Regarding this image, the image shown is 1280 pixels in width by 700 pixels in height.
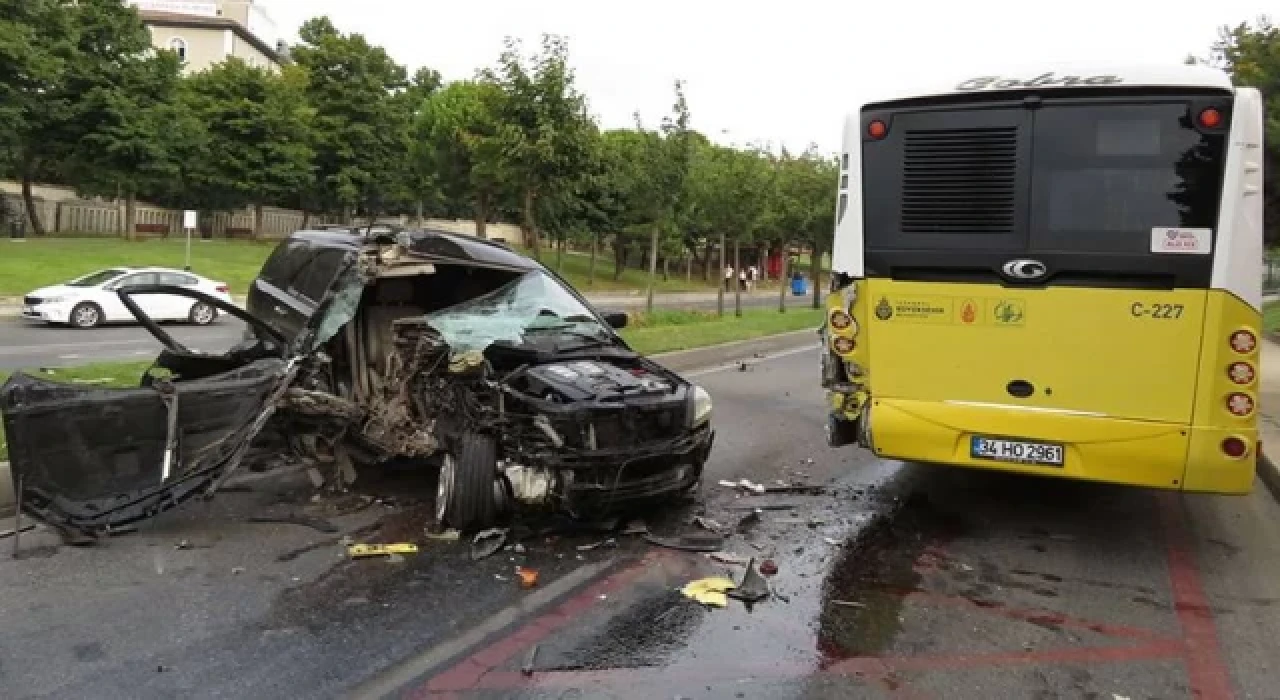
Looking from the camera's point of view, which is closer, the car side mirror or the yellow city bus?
the yellow city bus

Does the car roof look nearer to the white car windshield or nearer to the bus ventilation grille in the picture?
the bus ventilation grille

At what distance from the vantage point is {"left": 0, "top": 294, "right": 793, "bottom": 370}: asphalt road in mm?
14477

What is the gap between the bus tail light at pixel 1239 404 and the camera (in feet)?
17.7

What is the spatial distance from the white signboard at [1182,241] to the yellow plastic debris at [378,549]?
4.66 metres

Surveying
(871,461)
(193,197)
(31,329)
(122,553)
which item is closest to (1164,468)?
(871,461)

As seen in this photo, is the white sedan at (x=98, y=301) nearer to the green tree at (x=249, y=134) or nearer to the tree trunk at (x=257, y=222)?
the green tree at (x=249, y=134)

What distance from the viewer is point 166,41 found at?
72.6m

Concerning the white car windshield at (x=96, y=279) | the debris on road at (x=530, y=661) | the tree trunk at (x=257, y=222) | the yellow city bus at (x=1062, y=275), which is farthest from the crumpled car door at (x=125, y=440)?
the tree trunk at (x=257, y=222)

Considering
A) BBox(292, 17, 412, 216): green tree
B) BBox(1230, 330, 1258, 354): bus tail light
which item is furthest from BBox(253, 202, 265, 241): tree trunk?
BBox(1230, 330, 1258, 354): bus tail light

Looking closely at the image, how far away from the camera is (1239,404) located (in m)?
5.43

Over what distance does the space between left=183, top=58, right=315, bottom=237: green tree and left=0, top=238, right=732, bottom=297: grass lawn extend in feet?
10.0

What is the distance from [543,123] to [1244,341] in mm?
14588

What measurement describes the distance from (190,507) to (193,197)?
1820 inches

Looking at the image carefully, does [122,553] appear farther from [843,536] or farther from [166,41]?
[166,41]
